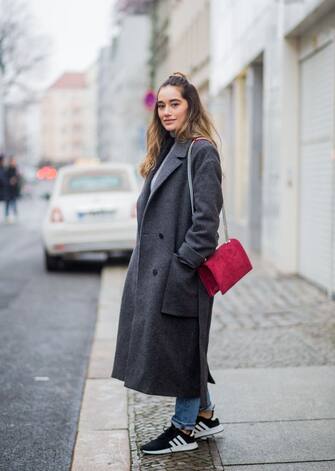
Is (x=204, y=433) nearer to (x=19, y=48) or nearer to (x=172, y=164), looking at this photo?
(x=172, y=164)

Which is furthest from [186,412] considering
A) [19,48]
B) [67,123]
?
[67,123]

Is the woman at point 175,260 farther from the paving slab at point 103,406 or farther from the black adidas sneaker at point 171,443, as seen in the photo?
the paving slab at point 103,406

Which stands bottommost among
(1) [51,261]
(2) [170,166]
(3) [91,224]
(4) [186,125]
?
(1) [51,261]

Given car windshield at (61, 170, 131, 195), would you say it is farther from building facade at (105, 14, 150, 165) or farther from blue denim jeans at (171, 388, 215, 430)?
building facade at (105, 14, 150, 165)

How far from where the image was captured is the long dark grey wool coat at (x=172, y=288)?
4254 millimetres

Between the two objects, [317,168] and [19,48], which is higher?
[19,48]

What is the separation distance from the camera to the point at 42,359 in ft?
23.4

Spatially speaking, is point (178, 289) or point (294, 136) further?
point (294, 136)

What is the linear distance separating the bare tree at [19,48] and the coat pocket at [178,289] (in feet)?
179

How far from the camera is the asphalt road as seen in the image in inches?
194

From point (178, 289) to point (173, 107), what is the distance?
0.88 m

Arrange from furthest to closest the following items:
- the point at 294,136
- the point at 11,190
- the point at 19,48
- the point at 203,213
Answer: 1. the point at 19,48
2. the point at 11,190
3. the point at 294,136
4. the point at 203,213

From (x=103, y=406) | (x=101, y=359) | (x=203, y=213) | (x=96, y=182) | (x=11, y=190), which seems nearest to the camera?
(x=203, y=213)

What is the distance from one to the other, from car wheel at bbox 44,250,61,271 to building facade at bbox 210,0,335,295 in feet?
9.95
